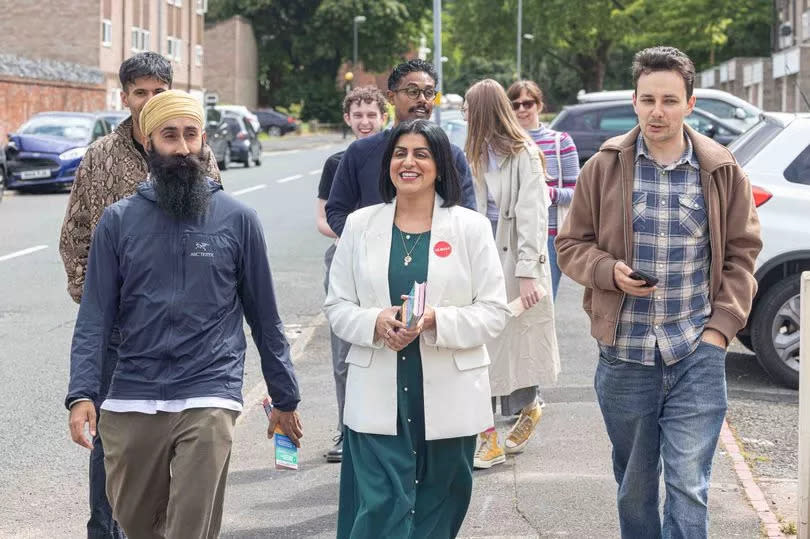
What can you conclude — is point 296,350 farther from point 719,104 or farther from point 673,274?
point 719,104

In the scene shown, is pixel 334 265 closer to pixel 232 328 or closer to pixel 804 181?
pixel 232 328

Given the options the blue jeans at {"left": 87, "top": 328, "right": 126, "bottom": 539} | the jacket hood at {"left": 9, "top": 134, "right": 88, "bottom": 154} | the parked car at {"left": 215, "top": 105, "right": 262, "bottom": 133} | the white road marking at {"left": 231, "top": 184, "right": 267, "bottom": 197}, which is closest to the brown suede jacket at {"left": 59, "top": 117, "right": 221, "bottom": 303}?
the blue jeans at {"left": 87, "top": 328, "right": 126, "bottom": 539}

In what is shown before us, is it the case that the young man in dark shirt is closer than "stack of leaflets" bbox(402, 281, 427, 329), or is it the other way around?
"stack of leaflets" bbox(402, 281, 427, 329)

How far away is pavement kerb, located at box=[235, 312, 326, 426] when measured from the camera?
8.36 meters

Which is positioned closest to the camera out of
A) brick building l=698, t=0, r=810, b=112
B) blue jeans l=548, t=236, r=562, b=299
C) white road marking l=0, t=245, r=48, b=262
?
blue jeans l=548, t=236, r=562, b=299

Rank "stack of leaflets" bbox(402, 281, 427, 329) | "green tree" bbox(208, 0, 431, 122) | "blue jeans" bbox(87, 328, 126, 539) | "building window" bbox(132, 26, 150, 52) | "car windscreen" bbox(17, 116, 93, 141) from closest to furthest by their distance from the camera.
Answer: "stack of leaflets" bbox(402, 281, 427, 329), "blue jeans" bbox(87, 328, 126, 539), "car windscreen" bbox(17, 116, 93, 141), "building window" bbox(132, 26, 150, 52), "green tree" bbox(208, 0, 431, 122)

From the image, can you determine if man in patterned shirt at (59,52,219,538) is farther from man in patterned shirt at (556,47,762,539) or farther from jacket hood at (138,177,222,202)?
man in patterned shirt at (556,47,762,539)

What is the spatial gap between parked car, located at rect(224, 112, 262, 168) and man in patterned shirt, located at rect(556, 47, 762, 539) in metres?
34.1

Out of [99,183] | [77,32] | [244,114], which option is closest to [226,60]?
[77,32]

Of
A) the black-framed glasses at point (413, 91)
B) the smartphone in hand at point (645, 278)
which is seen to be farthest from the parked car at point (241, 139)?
the smartphone in hand at point (645, 278)

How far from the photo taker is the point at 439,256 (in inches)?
178

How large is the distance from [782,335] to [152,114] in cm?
584

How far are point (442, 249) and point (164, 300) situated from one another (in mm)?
979

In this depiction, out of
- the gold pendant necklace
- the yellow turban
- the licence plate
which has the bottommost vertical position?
the gold pendant necklace
